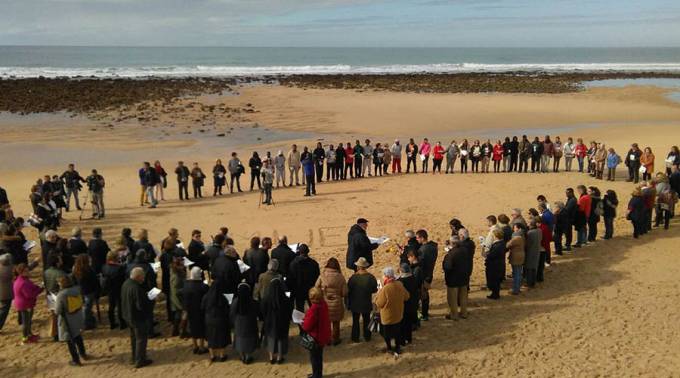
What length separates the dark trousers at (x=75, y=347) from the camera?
8148 mm

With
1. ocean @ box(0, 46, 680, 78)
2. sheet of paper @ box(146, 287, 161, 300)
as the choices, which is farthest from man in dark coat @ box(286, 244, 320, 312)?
ocean @ box(0, 46, 680, 78)

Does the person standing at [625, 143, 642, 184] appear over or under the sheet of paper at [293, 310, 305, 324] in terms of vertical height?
over

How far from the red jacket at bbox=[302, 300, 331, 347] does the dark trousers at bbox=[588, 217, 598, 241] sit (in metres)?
7.87

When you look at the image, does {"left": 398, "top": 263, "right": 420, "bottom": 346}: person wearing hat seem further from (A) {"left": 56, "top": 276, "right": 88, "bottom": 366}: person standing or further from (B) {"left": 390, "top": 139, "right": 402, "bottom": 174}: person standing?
(B) {"left": 390, "top": 139, "right": 402, "bottom": 174}: person standing

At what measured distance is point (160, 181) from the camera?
662 inches

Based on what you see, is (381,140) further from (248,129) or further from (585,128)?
(585,128)

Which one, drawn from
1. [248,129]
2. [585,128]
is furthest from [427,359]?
[585,128]

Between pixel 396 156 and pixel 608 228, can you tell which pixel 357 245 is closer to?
pixel 608 228

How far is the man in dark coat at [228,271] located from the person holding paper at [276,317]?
641 mm

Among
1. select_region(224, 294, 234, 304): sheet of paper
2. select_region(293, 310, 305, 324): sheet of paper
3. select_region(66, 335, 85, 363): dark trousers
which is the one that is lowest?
select_region(66, 335, 85, 363): dark trousers

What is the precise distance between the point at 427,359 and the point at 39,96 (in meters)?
42.6

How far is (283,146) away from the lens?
89.1ft

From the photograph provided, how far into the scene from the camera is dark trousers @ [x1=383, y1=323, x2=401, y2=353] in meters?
8.26

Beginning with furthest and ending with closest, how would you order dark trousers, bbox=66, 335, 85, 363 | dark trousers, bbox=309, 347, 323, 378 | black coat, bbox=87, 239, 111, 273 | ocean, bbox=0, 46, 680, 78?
ocean, bbox=0, 46, 680, 78 < black coat, bbox=87, 239, 111, 273 < dark trousers, bbox=66, 335, 85, 363 < dark trousers, bbox=309, 347, 323, 378
